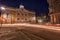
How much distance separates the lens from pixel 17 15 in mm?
63906

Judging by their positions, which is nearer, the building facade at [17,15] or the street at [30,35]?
the street at [30,35]

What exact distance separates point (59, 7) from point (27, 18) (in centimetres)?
2697

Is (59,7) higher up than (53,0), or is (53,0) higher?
(53,0)

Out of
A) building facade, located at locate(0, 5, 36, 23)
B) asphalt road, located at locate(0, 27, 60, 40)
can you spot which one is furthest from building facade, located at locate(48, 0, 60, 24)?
building facade, located at locate(0, 5, 36, 23)

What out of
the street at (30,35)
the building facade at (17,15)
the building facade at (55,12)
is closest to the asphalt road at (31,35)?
the street at (30,35)

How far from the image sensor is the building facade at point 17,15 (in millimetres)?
61094

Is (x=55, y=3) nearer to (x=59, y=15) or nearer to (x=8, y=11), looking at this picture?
(x=59, y=15)

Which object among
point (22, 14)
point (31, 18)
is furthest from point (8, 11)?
point (31, 18)

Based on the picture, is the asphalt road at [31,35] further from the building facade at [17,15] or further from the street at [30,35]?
the building facade at [17,15]

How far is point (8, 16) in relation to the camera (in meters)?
61.1

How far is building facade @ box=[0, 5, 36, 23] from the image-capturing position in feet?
200

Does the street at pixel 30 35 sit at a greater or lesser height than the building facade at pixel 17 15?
lesser

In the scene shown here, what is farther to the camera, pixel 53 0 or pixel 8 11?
pixel 8 11

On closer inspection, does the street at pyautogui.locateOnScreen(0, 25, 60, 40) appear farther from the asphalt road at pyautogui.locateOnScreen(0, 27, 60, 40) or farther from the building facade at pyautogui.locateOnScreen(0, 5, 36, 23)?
the building facade at pyautogui.locateOnScreen(0, 5, 36, 23)
